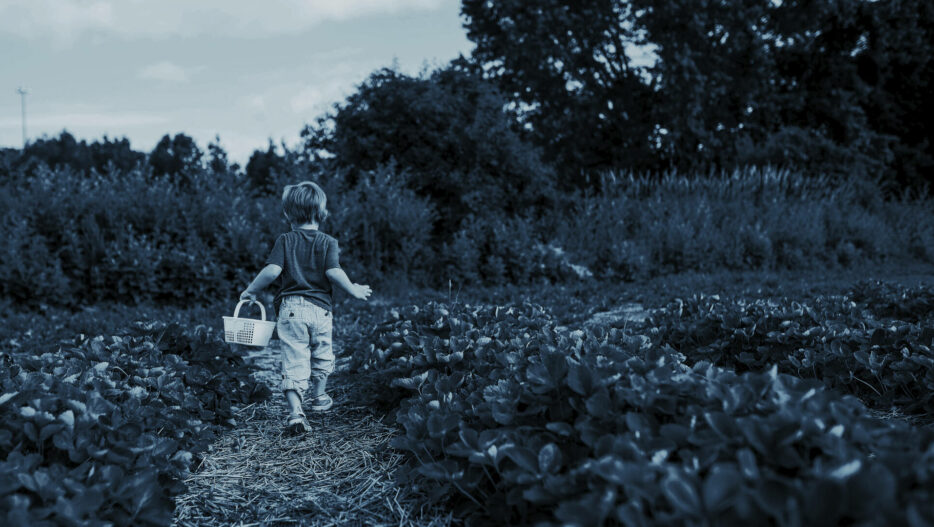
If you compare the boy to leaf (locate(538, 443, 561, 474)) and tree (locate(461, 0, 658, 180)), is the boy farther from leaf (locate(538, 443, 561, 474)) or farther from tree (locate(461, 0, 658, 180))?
tree (locate(461, 0, 658, 180))

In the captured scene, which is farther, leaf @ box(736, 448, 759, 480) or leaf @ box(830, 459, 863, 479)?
leaf @ box(736, 448, 759, 480)

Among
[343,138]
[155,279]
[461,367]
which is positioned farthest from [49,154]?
[461,367]

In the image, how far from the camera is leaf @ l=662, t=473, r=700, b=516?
1339mm

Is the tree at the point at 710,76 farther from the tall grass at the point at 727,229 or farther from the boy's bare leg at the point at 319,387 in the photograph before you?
the boy's bare leg at the point at 319,387

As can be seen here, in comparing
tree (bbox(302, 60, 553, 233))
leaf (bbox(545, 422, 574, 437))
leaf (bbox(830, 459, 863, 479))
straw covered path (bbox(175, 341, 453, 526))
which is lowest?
straw covered path (bbox(175, 341, 453, 526))

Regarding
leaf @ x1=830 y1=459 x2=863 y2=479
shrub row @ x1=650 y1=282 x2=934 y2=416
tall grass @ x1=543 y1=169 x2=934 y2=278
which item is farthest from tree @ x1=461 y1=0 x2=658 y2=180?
leaf @ x1=830 y1=459 x2=863 y2=479

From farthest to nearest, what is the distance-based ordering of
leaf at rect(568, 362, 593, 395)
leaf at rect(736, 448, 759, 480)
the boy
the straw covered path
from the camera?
the boy → the straw covered path → leaf at rect(568, 362, 593, 395) → leaf at rect(736, 448, 759, 480)

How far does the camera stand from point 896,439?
164 centimetres

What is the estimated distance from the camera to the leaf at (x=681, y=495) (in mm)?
1339

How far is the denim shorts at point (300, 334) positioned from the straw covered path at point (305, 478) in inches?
12.0

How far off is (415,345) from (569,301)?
136 inches

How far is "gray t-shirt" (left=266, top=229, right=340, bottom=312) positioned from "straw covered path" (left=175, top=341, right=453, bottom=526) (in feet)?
2.28

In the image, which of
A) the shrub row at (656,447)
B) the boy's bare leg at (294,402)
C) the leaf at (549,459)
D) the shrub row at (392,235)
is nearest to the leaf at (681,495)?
the shrub row at (656,447)

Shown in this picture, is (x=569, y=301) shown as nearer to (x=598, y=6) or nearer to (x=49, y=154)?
(x=598, y=6)
